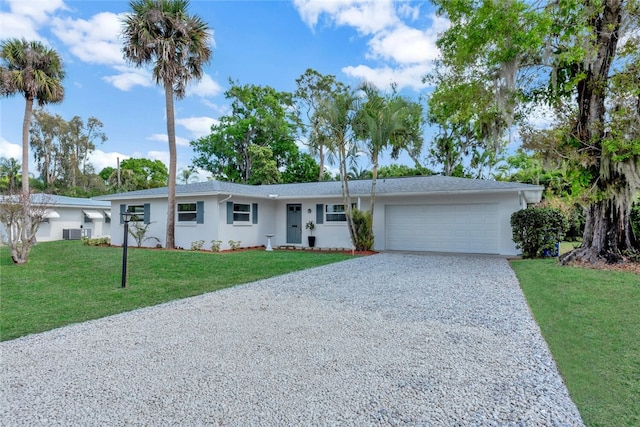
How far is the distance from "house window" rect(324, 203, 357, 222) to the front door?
1371 mm

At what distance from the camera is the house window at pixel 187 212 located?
1470 centimetres

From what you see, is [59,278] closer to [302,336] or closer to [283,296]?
[283,296]

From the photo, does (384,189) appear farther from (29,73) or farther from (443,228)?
(29,73)

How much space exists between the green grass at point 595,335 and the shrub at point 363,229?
615cm

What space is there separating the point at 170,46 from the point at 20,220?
790 cm

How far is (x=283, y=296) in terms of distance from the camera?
6.15 metres

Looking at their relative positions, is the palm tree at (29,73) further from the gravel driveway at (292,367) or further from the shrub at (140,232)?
the gravel driveway at (292,367)

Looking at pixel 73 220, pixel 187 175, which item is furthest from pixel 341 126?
pixel 187 175

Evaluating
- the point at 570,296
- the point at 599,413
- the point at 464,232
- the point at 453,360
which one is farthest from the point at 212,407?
the point at 464,232

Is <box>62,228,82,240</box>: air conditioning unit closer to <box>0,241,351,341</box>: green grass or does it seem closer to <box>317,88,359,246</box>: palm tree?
<box>0,241,351,341</box>: green grass

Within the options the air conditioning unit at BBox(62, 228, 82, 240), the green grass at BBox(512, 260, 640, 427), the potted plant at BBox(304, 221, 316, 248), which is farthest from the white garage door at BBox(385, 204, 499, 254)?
the air conditioning unit at BBox(62, 228, 82, 240)

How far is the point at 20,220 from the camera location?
9.84 metres

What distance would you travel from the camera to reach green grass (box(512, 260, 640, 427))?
8.83 ft

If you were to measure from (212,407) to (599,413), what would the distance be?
2783mm
